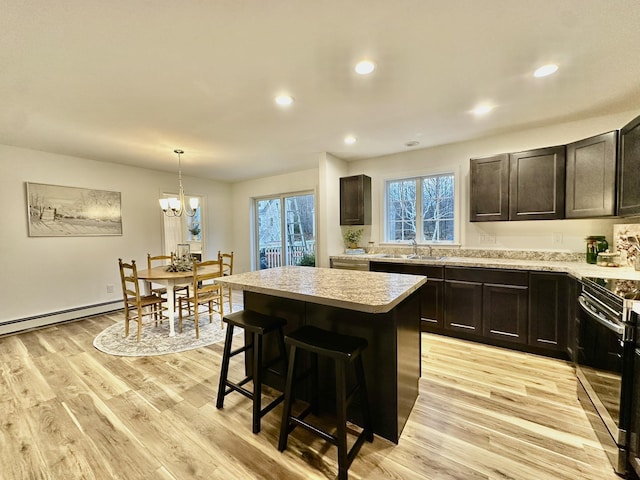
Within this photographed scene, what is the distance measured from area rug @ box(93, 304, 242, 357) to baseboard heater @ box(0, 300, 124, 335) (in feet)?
2.56

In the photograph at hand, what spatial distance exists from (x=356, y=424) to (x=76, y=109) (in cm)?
358

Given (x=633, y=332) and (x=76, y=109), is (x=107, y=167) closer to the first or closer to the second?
(x=76, y=109)

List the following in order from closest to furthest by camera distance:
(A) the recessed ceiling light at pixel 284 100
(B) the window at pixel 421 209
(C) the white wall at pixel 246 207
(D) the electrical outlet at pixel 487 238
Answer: (A) the recessed ceiling light at pixel 284 100 → (D) the electrical outlet at pixel 487 238 → (B) the window at pixel 421 209 → (C) the white wall at pixel 246 207

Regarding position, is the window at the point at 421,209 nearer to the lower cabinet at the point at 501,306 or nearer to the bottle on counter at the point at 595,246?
the lower cabinet at the point at 501,306

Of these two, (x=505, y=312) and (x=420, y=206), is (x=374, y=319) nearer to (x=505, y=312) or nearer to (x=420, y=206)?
(x=505, y=312)

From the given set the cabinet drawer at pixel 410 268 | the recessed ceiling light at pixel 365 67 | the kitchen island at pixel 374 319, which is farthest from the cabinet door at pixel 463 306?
the recessed ceiling light at pixel 365 67

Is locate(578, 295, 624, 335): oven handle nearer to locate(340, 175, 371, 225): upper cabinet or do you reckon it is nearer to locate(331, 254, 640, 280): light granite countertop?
locate(331, 254, 640, 280): light granite countertop

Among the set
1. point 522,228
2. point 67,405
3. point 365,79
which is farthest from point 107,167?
point 522,228

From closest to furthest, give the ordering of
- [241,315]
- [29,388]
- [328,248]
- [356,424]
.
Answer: [356,424] < [241,315] < [29,388] < [328,248]

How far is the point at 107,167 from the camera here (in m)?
4.48

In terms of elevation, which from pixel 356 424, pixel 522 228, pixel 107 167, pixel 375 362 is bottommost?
pixel 356 424

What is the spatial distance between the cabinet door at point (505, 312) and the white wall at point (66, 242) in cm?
531

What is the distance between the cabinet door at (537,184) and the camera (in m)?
2.90

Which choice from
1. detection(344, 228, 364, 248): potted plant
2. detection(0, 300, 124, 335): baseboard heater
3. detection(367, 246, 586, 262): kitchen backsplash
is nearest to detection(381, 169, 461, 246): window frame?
detection(367, 246, 586, 262): kitchen backsplash
